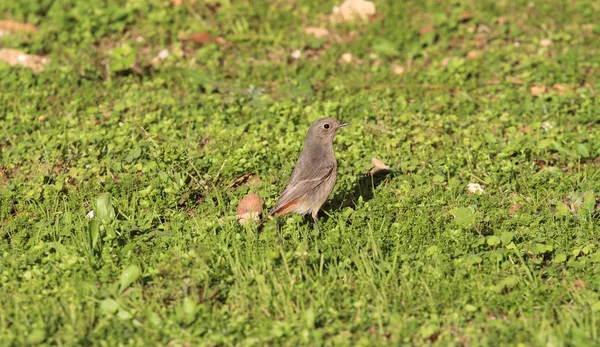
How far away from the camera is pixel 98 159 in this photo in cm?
984

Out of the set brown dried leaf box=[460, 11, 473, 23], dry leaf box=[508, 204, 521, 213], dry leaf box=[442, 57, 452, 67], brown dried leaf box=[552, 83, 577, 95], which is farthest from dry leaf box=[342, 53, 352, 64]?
dry leaf box=[508, 204, 521, 213]

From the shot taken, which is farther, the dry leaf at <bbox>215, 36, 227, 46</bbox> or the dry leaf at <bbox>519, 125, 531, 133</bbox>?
the dry leaf at <bbox>215, 36, 227, 46</bbox>

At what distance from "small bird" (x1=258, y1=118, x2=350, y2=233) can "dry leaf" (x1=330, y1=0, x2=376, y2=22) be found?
4391 millimetres

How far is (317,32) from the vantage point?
42.1 ft

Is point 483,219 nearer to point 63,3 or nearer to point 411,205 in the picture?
point 411,205

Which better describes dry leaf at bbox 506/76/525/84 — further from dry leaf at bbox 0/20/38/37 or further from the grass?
dry leaf at bbox 0/20/38/37

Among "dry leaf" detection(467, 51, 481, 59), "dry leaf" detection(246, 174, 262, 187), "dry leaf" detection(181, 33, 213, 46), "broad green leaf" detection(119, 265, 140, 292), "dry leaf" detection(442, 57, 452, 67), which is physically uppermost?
"broad green leaf" detection(119, 265, 140, 292)

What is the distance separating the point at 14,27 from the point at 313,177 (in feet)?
22.1

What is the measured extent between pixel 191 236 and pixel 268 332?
1.74 metres

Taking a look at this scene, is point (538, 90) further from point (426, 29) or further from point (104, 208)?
point (104, 208)

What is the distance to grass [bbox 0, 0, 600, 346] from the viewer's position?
22.5ft

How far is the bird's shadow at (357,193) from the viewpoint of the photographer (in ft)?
29.4

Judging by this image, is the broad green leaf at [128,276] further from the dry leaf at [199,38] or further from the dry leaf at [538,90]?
the dry leaf at [538,90]

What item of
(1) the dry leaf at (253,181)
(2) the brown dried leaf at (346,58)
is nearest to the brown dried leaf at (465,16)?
(2) the brown dried leaf at (346,58)
